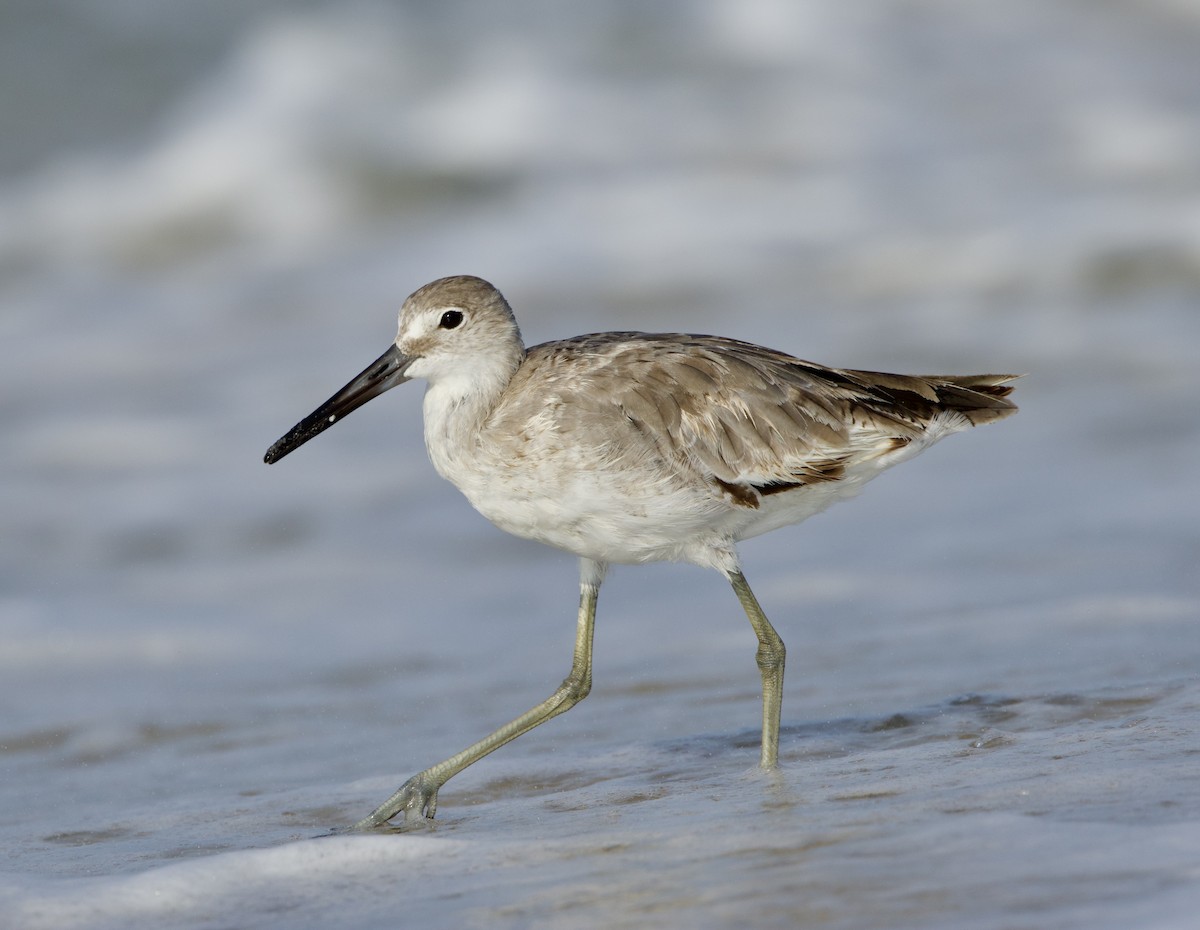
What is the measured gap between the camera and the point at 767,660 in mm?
6508

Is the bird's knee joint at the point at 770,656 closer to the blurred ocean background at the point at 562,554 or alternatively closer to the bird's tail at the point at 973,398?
the blurred ocean background at the point at 562,554

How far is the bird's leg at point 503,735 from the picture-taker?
19.1 ft

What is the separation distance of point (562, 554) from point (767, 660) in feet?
11.4

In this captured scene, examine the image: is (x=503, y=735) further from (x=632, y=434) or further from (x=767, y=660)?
(x=632, y=434)

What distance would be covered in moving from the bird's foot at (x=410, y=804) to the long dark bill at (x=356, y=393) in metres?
1.45

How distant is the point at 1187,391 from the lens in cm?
1151

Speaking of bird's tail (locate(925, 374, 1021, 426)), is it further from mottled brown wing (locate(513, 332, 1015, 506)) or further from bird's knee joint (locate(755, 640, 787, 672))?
bird's knee joint (locate(755, 640, 787, 672))

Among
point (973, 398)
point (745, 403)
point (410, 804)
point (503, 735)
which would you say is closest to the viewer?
point (410, 804)

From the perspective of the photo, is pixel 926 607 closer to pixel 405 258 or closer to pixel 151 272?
pixel 405 258

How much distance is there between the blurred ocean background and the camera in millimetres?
4945

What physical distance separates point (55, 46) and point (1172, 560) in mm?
13467

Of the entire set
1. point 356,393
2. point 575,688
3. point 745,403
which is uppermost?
point 356,393

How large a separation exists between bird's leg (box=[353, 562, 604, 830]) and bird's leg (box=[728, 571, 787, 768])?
1.84ft

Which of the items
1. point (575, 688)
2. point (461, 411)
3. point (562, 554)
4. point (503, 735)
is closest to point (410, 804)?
point (503, 735)
